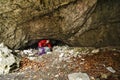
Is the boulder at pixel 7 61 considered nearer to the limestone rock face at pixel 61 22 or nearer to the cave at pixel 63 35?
the cave at pixel 63 35

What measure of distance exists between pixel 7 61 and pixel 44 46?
1015 millimetres

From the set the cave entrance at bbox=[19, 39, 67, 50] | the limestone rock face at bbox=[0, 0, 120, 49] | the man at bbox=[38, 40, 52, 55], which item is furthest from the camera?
the cave entrance at bbox=[19, 39, 67, 50]

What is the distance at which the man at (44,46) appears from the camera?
4754mm

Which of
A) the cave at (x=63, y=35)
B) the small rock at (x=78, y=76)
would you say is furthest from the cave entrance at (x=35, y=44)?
the small rock at (x=78, y=76)

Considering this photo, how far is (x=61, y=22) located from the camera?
4.45 meters

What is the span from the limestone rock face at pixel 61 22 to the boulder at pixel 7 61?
1.10 feet

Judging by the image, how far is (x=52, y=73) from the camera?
388 cm

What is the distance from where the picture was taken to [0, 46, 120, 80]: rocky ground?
12.2 ft

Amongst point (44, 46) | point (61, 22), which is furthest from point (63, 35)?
point (44, 46)

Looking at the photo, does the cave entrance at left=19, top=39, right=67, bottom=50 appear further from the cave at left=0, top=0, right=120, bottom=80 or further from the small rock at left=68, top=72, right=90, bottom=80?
the small rock at left=68, top=72, right=90, bottom=80

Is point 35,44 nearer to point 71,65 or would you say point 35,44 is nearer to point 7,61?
point 7,61

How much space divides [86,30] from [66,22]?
0.49 metres

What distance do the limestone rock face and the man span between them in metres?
0.14

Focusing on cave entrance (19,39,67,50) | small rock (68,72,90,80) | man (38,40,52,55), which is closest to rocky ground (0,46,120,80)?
small rock (68,72,90,80)
